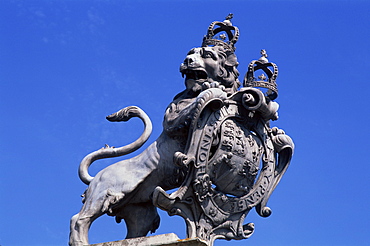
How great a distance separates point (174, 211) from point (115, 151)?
1.86m

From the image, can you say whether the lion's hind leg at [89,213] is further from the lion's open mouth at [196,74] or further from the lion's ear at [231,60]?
the lion's ear at [231,60]

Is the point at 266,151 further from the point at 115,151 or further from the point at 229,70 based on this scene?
the point at 115,151

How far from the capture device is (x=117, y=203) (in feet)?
53.9

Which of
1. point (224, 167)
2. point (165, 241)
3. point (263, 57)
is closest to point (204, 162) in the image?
point (224, 167)

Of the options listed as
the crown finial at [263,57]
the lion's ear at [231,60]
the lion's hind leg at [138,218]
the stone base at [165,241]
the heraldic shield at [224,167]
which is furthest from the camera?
the crown finial at [263,57]

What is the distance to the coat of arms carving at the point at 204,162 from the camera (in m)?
16.1

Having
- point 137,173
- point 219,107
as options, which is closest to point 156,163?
point 137,173

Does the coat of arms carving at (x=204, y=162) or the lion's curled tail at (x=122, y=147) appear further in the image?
the lion's curled tail at (x=122, y=147)

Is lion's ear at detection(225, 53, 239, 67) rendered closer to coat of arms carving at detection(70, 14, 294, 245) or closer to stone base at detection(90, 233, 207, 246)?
coat of arms carving at detection(70, 14, 294, 245)

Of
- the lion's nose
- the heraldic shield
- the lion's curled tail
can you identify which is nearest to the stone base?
the heraldic shield

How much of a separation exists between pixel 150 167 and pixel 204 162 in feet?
3.21

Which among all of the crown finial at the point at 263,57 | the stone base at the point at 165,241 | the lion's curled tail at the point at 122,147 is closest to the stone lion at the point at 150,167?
the lion's curled tail at the point at 122,147

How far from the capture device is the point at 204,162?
52.8 feet

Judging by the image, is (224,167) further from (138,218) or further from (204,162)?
(138,218)
